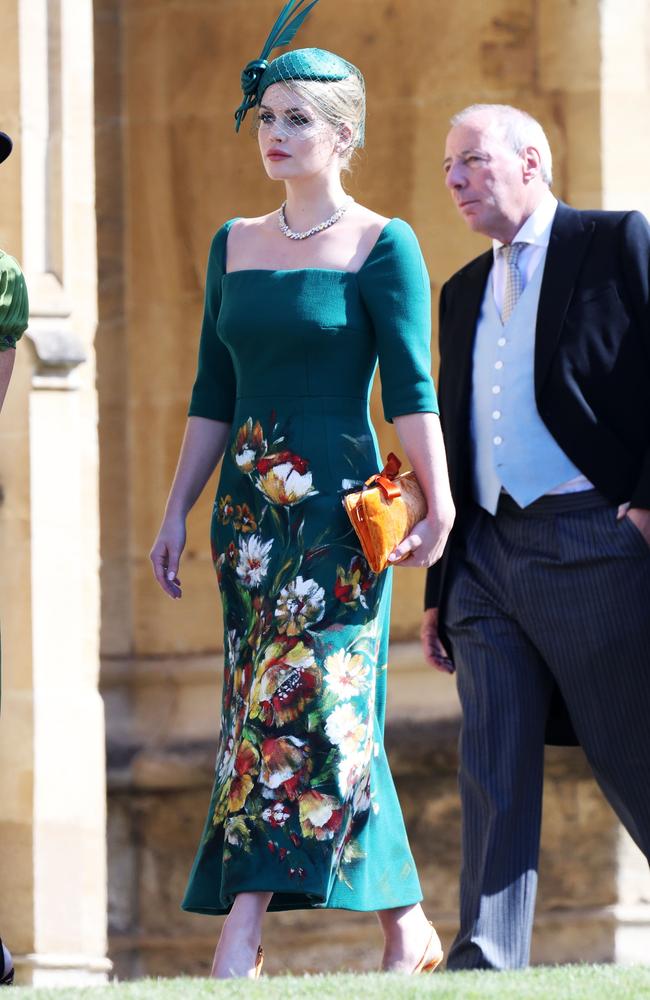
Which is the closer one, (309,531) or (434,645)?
(309,531)

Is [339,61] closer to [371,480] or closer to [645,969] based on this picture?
[371,480]

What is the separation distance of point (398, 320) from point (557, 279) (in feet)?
2.29

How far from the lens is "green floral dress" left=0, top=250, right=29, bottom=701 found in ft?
16.3

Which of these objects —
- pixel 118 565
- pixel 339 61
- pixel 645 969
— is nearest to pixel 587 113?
pixel 118 565

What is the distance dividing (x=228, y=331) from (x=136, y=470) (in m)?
3.18

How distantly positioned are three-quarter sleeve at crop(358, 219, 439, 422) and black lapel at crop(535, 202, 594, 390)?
56 cm

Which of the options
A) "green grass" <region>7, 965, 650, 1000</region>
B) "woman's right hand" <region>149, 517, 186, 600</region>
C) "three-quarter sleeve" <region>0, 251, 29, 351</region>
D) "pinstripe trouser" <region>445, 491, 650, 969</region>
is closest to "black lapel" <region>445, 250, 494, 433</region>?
"pinstripe trouser" <region>445, 491, 650, 969</region>

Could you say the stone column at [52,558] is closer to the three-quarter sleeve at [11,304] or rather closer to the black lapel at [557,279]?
the black lapel at [557,279]

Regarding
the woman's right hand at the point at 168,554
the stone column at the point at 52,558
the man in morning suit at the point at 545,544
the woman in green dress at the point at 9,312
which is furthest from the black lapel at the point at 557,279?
the stone column at the point at 52,558

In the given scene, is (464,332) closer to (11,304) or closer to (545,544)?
(545,544)

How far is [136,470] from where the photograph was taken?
850cm

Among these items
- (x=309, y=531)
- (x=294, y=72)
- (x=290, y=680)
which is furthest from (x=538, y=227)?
(x=290, y=680)

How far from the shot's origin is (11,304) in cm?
497

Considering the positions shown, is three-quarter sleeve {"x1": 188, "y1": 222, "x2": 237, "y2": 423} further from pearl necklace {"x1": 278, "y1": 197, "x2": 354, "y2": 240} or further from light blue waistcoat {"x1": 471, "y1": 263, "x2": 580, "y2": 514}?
light blue waistcoat {"x1": 471, "y1": 263, "x2": 580, "y2": 514}
